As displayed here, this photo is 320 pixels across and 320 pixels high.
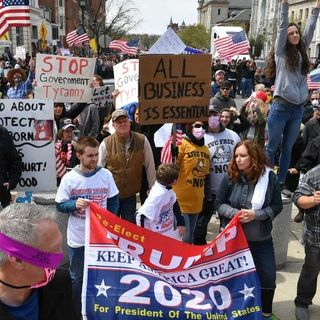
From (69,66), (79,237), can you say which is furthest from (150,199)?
(69,66)

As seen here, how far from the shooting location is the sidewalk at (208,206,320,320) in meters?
4.26

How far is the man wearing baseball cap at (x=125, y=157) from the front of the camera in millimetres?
4641

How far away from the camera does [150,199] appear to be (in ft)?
13.9

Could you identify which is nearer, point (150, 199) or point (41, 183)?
point (150, 199)

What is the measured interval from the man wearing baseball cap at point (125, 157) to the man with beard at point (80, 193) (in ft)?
2.27

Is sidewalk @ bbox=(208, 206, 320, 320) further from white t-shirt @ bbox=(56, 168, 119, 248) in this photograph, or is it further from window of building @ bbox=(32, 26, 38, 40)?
window of building @ bbox=(32, 26, 38, 40)

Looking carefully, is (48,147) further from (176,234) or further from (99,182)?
(176,234)

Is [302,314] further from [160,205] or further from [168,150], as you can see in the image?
[168,150]

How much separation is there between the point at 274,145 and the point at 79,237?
2.76m

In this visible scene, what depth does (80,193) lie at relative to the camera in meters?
3.85

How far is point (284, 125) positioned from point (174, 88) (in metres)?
1.50

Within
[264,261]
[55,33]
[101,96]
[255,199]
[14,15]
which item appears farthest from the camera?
[55,33]

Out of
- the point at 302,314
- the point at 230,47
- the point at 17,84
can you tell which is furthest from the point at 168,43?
the point at 230,47

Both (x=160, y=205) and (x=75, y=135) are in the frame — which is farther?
(x=75, y=135)
